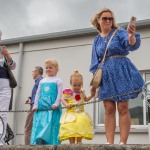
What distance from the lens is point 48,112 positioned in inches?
204

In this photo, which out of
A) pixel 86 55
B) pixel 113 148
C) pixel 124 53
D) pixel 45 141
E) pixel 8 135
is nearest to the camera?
pixel 113 148

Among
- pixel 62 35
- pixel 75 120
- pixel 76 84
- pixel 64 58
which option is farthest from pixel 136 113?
pixel 75 120

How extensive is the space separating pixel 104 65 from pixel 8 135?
106 inches

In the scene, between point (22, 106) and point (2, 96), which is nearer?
point (2, 96)

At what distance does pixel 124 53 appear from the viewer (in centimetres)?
386

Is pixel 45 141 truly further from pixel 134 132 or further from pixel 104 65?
pixel 134 132

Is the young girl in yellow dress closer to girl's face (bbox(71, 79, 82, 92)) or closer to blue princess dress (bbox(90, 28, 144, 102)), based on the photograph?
girl's face (bbox(71, 79, 82, 92))

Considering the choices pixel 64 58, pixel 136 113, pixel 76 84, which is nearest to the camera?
pixel 76 84

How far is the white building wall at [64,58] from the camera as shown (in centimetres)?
801

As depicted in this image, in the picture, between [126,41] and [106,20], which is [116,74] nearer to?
[126,41]

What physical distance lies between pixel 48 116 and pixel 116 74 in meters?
1.75

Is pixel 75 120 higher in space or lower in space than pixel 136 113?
lower

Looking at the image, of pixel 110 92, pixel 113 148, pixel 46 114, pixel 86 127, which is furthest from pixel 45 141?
pixel 113 148

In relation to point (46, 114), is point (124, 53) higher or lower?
higher
